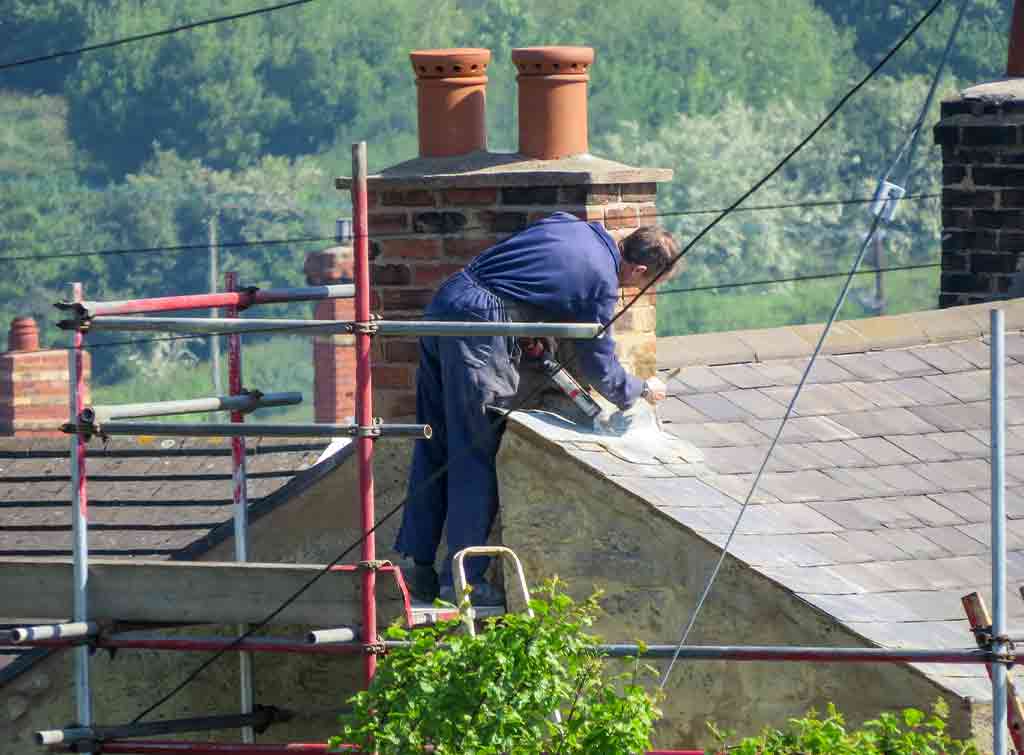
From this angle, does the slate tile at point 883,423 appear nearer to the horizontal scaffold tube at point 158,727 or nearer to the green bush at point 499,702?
the horizontal scaffold tube at point 158,727

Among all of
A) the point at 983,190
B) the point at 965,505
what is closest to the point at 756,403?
the point at 965,505

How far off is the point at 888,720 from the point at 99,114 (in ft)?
235

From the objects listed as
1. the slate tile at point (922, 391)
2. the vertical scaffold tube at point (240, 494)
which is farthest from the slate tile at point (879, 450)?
the vertical scaffold tube at point (240, 494)

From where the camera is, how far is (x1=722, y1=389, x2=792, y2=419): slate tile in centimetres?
852

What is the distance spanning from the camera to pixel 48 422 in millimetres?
19375

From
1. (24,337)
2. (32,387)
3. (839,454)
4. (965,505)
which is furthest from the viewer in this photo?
(24,337)

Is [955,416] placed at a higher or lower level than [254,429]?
lower

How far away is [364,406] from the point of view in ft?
22.2

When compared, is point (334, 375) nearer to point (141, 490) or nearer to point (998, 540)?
point (141, 490)

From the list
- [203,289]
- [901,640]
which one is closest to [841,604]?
[901,640]

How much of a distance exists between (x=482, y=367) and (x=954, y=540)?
1.72 metres

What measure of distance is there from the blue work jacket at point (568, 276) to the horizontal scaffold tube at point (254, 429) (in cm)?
88

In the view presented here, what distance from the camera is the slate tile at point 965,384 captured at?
29.6 feet

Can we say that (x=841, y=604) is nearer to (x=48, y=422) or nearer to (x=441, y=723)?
(x=441, y=723)
